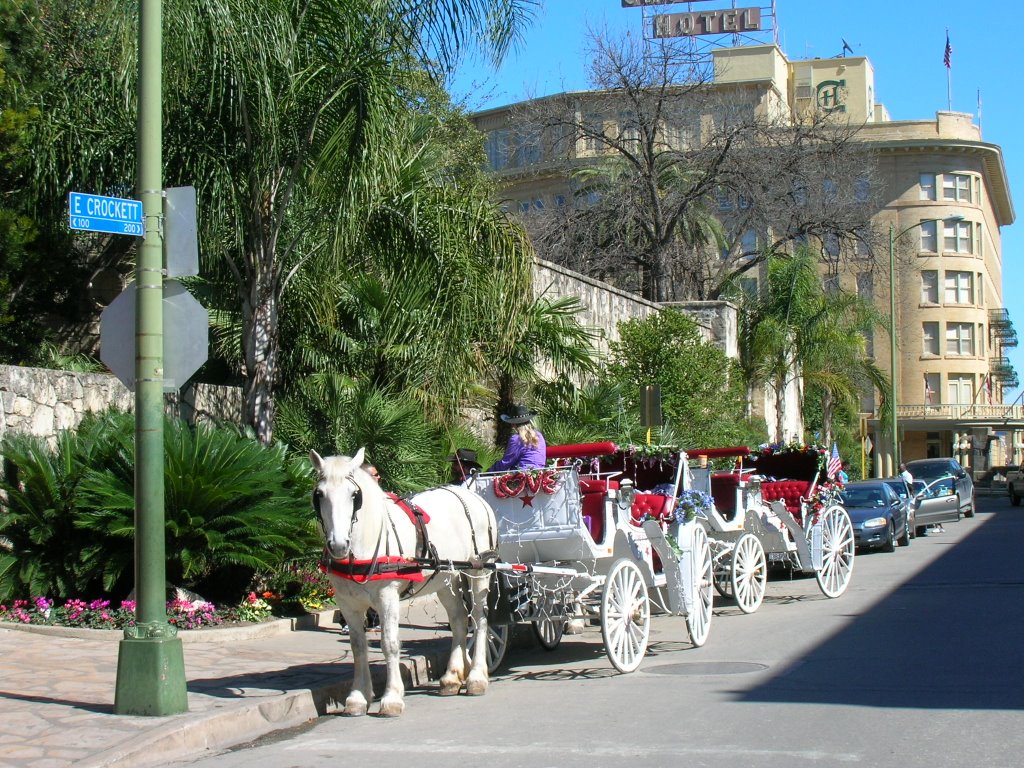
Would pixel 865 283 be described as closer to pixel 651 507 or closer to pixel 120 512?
pixel 651 507

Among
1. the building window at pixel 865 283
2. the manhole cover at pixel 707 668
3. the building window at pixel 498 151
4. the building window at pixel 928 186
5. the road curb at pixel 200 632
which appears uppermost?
the building window at pixel 928 186

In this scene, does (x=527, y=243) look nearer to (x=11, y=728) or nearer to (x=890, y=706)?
(x=890, y=706)

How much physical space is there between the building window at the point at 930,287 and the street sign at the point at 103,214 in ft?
236

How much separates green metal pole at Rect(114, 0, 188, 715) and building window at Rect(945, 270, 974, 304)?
238 feet

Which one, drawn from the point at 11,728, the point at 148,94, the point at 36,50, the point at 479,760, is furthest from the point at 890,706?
the point at 36,50

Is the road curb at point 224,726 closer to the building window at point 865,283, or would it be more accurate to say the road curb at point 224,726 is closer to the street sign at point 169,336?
the street sign at point 169,336

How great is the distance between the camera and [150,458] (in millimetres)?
8438

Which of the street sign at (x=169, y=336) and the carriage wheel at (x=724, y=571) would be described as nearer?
the street sign at (x=169, y=336)

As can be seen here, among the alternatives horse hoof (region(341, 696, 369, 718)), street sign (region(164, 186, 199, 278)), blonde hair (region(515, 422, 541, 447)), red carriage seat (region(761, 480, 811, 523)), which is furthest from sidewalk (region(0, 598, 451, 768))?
red carriage seat (region(761, 480, 811, 523))

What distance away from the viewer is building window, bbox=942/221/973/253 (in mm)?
74438

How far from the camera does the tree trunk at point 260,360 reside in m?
13.9

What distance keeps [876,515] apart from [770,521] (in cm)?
1078

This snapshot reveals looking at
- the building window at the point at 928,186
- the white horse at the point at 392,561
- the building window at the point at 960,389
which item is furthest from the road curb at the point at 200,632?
the building window at the point at 960,389

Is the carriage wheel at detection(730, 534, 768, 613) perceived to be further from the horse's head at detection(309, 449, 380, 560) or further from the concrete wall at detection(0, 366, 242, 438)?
the concrete wall at detection(0, 366, 242, 438)
